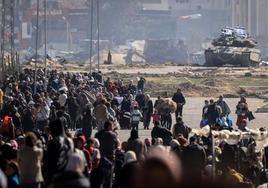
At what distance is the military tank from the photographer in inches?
3145

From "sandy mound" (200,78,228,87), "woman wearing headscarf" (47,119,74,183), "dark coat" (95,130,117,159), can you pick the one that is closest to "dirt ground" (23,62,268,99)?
"sandy mound" (200,78,228,87)

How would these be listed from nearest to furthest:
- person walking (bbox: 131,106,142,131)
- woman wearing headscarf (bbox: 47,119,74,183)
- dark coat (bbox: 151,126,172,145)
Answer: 1. woman wearing headscarf (bbox: 47,119,74,183)
2. dark coat (bbox: 151,126,172,145)
3. person walking (bbox: 131,106,142,131)

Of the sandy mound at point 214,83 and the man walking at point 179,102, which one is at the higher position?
the man walking at point 179,102

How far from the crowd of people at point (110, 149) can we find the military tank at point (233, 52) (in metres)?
34.7

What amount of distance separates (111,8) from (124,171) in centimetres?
15207

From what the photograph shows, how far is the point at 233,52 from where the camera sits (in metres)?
79.9

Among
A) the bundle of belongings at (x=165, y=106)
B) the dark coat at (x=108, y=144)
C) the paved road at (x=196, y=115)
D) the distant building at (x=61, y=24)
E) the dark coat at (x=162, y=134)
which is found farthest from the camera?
the distant building at (x=61, y=24)

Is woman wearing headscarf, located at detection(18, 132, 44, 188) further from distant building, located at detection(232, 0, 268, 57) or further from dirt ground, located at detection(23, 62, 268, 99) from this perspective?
distant building, located at detection(232, 0, 268, 57)

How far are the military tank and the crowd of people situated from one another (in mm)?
34692

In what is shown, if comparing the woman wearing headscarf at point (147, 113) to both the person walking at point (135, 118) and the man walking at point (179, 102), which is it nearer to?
the man walking at point (179, 102)

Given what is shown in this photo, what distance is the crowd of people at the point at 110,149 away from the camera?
5.77 meters

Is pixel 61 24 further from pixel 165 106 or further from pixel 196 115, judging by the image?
pixel 165 106

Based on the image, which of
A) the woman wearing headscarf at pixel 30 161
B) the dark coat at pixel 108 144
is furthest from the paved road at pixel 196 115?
the woman wearing headscarf at pixel 30 161

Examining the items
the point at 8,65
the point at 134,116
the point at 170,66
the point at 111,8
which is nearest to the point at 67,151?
the point at 134,116
